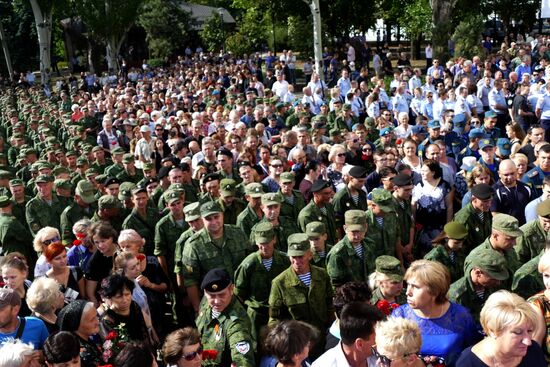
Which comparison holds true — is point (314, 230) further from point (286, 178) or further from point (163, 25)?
point (163, 25)

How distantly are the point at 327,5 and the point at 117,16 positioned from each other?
1149 cm

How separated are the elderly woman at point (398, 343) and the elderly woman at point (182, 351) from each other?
118 cm

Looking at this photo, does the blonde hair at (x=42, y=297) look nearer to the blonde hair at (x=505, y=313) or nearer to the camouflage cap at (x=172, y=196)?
the camouflage cap at (x=172, y=196)

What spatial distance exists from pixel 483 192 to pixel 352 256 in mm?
1588

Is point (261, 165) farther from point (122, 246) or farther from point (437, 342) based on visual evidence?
point (437, 342)

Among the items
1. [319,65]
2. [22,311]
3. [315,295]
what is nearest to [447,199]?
[315,295]

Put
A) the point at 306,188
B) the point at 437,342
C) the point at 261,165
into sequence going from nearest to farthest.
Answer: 1. the point at 437,342
2. the point at 306,188
3. the point at 261,165

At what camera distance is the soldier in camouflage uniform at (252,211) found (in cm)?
729

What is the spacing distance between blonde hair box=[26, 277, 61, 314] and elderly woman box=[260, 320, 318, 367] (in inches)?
72.0

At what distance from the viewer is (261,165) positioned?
9.71 meters

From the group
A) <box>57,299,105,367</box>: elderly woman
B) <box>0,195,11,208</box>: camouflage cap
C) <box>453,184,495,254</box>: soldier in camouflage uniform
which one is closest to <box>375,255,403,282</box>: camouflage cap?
<box>453,184,495,254</box>: soldier in camouflage uniform

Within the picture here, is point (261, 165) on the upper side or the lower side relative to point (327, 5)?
lower

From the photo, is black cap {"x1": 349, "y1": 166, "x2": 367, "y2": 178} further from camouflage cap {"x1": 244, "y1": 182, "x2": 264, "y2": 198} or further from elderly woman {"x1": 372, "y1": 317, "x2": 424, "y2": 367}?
elderly woman {"x1": 372, "y1": 317, "x2": 424, "y2": 367}

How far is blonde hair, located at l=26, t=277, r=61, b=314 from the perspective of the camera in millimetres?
4910
